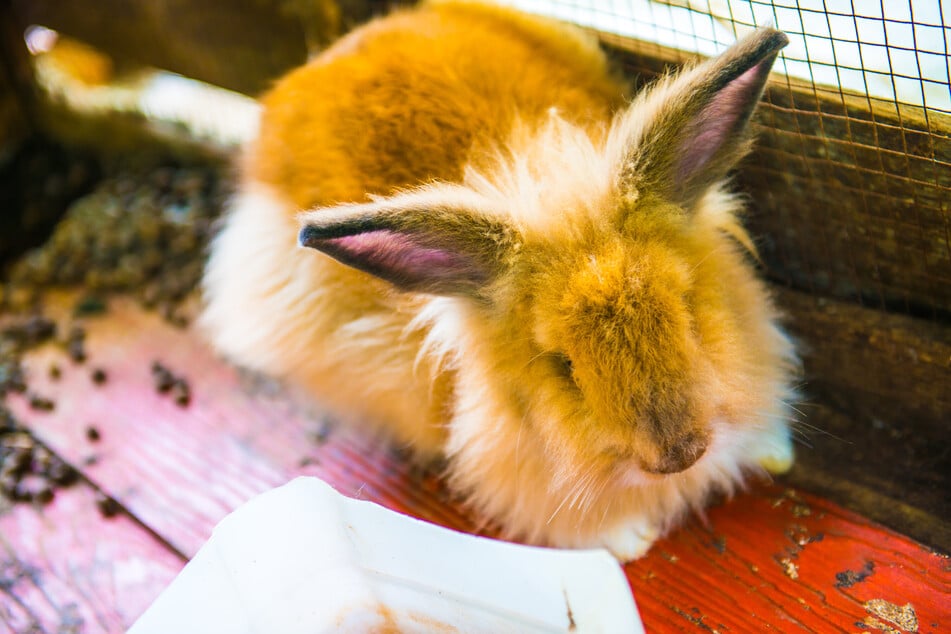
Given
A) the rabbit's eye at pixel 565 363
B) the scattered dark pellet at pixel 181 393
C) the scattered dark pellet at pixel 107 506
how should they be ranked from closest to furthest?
the rabbit's eye at pixel 565 363
the scattered dark pellet at pixel 107 506
the scattered dark pellet at pixel 181 393

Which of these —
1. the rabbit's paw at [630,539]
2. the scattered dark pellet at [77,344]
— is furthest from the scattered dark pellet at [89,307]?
the rabbit's paw at [630,539]

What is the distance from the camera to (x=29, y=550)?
176 cm

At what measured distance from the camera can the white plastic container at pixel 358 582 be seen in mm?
1192

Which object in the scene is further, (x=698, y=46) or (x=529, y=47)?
(x=529, y=47)

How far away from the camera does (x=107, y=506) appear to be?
1.82 m

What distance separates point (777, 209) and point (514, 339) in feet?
2.40

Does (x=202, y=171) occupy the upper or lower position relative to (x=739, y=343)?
lower

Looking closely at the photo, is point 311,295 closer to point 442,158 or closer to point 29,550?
Result: point 442,158

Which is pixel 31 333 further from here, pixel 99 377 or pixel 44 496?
pixel 44 496

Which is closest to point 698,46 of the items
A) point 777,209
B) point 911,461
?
point 777,209

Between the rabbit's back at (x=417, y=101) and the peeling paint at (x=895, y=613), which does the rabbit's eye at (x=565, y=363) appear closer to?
the rabbit's back at (x=417, y=101)

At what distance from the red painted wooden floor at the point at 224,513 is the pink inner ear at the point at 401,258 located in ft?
2.14

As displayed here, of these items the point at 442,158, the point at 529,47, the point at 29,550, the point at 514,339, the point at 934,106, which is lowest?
the point at 29,550

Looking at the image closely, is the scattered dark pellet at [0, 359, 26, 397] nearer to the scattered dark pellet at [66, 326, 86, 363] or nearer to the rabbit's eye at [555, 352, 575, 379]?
the scattered dark pellet at [66, 326, 86, 363]
